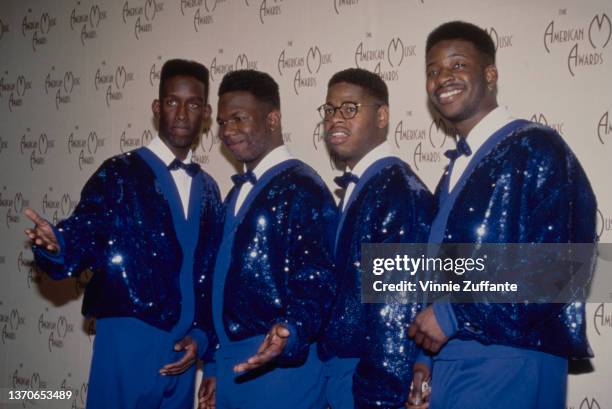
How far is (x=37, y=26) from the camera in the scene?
3.75 meters

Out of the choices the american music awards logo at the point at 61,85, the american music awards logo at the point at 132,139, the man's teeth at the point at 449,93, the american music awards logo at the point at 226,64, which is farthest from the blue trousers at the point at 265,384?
the american music awards logo at the point at 61,85

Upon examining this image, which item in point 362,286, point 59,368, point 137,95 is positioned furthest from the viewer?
point 59,368

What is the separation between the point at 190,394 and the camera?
229 centimetres

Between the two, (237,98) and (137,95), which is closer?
(237,98)

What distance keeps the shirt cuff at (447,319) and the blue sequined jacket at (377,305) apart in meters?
0.16

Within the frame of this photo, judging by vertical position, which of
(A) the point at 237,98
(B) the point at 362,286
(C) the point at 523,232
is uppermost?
(A) the point at 237,98

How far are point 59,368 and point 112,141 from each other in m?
1.27

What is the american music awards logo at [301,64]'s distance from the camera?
2.79 m

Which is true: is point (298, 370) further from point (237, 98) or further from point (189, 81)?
point (189, 81)

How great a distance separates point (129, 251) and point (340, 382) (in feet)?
2.67

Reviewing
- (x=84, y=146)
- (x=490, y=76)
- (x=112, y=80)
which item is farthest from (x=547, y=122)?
(x=84, y=146)

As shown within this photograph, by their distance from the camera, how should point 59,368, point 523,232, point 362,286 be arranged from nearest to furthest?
point 523,232 → point 362,286 → point 59,368

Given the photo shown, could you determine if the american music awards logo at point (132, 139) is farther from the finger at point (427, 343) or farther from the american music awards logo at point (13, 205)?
the finger at point (427, 343)

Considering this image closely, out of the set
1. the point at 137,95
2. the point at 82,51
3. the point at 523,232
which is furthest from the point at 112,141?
the point at 523,232
